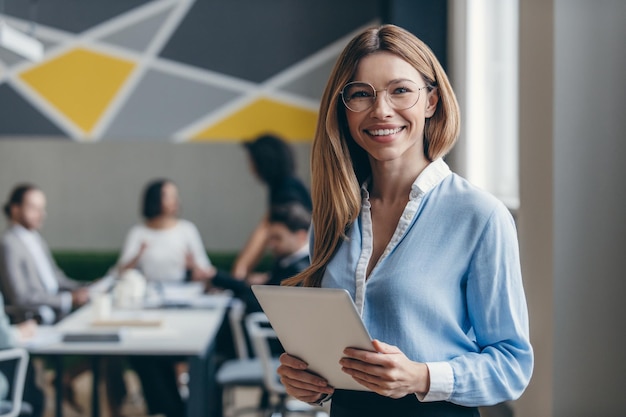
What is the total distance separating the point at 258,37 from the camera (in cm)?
765

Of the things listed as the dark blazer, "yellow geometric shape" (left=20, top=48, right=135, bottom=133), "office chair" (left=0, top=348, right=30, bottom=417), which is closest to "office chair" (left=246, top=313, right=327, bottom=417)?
"office chair" (left=0, top=348, right=30, bottom=417)

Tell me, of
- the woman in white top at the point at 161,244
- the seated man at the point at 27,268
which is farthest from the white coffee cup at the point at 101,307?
the woman in white top at the point at 161,244

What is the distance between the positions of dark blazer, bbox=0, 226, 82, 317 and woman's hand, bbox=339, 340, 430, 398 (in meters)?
4.15

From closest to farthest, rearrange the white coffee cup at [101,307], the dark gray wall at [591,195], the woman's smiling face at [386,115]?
the woman's smiling face at [386,115] < the dark gray wall at [591,195] < the white coffee cup at [101,307]

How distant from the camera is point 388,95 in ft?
5.09

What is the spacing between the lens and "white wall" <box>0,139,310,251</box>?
295 inches

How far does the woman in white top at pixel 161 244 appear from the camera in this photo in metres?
6.38

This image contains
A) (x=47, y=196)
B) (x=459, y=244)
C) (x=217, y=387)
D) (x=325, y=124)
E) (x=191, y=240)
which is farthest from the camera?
(x=47, y=196)

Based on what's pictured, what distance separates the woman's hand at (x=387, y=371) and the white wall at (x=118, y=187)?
609 centimetres

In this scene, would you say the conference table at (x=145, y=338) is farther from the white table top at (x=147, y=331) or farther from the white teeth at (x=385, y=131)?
the white teeth at (x=385, y=131)

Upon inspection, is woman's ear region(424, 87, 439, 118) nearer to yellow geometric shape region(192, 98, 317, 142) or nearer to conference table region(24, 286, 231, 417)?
conference table region(24, 286, 231, 417)

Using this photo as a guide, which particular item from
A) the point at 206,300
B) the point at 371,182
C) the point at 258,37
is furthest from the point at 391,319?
the point at 258,37

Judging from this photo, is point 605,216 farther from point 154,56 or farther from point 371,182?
point 154,56

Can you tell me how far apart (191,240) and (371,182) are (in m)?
4.95
